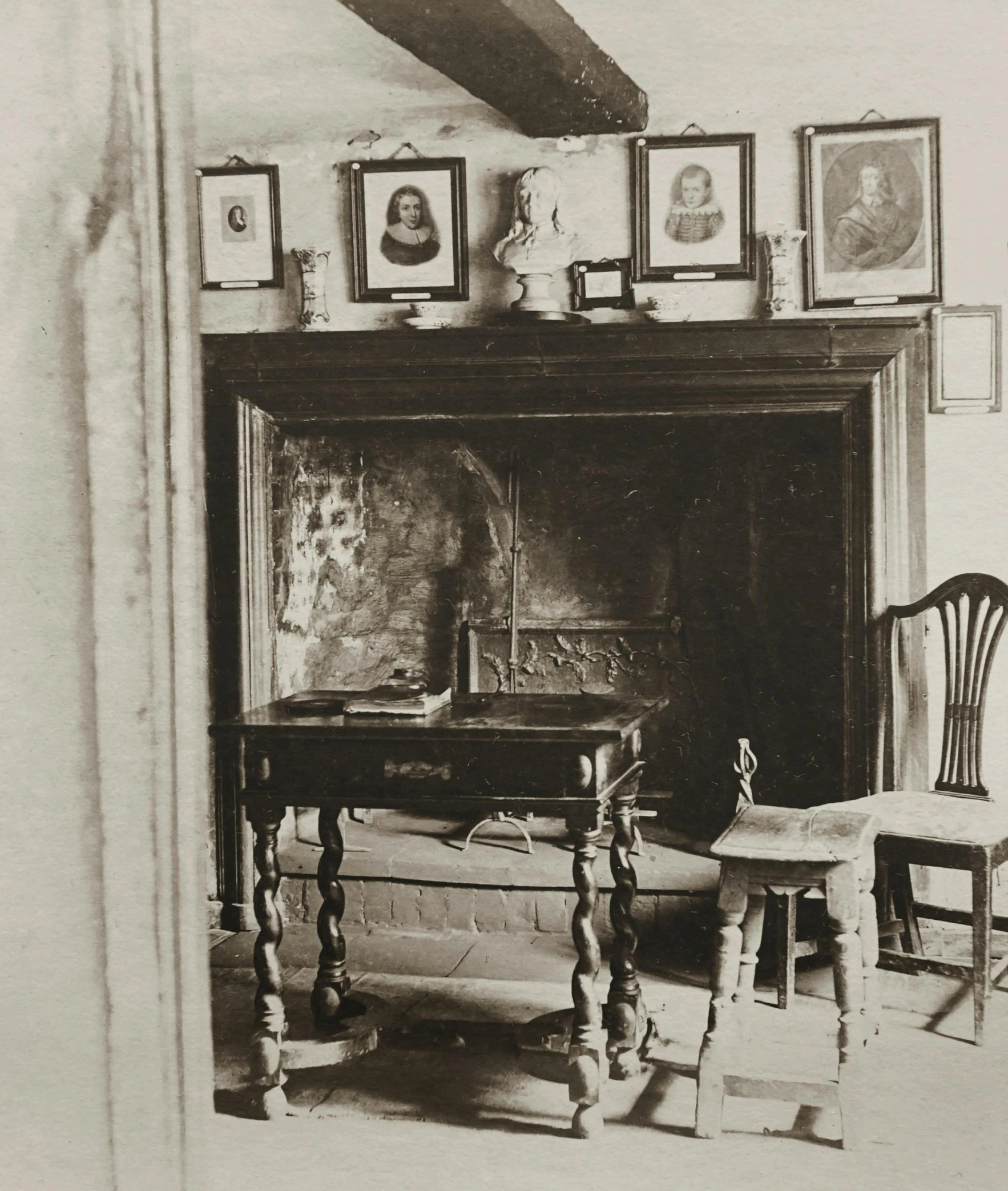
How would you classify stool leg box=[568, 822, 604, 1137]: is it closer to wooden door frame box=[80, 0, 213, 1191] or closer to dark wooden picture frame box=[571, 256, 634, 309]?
wooden door frame box=[80, 0, 213, 1191]

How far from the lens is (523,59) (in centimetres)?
294

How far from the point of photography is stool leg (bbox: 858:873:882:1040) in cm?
238

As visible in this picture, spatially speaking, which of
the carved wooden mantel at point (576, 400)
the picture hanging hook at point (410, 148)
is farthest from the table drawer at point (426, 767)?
the picture hanging hook at point (410, 148)

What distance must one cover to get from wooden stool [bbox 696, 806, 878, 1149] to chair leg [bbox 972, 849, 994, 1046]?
1.28ft

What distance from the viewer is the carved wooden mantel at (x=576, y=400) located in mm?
3342

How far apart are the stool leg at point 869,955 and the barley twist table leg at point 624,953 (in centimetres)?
49

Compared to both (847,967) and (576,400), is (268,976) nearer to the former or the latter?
(847,967)

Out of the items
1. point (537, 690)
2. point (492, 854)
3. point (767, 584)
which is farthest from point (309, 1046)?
point (767, 584)

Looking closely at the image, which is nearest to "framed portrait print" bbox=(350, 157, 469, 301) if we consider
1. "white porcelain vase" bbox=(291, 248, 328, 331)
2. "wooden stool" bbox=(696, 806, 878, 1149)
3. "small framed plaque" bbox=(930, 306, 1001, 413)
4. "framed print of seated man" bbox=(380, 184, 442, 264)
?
"framed print of seated man" bbox=(380, 184, 442, 264)

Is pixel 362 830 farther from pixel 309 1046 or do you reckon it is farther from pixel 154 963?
pixel 154 963

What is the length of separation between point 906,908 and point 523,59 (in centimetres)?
238

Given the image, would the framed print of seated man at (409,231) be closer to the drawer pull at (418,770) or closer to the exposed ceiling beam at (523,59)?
the exposed ceiling beam at (523,59)

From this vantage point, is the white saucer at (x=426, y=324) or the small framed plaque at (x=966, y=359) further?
the white saucer at (x=426, y=324)

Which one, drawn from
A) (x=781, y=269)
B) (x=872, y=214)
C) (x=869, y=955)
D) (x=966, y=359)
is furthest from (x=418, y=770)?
(x=872, y=214)
